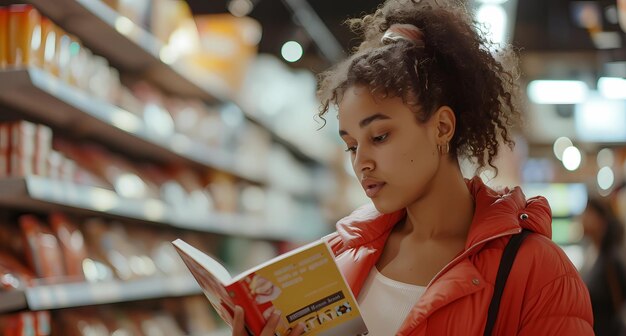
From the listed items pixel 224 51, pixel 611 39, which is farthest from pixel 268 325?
pixel 611 39

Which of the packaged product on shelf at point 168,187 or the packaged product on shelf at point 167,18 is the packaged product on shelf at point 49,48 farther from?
the packaged product on shelf at point 168,187

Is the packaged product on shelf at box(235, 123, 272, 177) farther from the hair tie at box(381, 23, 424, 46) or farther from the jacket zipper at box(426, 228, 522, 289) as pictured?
the jacket zipper at box(426, 228, 522, 289)

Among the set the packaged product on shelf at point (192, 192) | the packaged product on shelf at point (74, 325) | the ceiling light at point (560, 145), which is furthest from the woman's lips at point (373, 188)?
the ceiling light at point (560, 145)

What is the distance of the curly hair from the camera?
1827mm

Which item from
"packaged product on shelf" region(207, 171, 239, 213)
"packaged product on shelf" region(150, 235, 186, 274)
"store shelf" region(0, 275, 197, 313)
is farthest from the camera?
"packaged product on shelf" region(207, 171, 239, 213)

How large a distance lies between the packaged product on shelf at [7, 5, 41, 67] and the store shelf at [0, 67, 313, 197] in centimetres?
7

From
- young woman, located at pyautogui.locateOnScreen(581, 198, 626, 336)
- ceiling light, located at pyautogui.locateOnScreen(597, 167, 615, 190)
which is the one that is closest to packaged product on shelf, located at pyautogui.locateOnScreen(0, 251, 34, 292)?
young woman, located at pyautogui.locateOnScreen(581, 198, 626, 336)

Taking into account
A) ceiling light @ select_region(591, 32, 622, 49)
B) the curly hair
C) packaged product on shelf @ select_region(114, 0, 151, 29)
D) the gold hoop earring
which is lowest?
the gold hoop earring

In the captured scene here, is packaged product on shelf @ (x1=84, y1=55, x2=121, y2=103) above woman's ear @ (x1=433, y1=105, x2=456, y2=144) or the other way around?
above

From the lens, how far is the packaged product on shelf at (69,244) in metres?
3.35

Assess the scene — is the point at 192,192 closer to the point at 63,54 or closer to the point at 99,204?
the point at 99,204

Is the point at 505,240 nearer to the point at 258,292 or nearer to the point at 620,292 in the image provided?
the point at 258,292

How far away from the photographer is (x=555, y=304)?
64.9 inches

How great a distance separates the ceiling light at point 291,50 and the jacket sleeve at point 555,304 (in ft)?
19.7
